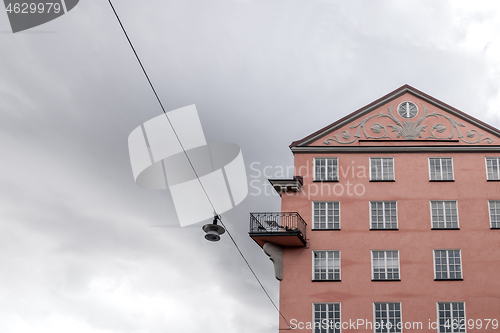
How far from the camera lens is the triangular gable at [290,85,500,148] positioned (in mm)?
31312

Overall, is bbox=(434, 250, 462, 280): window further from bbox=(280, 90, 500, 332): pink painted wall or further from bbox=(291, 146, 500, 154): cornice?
bbox=(291, 146, 500, 154): cornice

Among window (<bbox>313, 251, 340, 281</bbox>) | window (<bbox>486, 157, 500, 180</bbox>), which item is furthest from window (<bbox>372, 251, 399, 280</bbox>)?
window (<bbox>486, 157, 500, 180</bbox>)

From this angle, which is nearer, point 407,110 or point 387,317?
point 387,317

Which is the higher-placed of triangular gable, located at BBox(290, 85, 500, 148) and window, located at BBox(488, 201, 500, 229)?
triangular gable, located at BBox(290, 85, 500, 148)

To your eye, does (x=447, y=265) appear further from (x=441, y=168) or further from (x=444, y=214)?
(x=441, y=168)

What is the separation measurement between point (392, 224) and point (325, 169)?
4937mm

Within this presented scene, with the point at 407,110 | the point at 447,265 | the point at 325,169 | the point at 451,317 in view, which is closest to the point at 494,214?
the point at 447,265

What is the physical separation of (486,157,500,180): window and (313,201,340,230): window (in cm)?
869

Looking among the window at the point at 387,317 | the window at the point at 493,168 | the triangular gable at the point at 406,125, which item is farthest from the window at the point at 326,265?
the window at the point at 493,168

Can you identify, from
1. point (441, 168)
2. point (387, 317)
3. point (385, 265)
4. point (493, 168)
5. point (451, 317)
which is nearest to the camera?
point (451, 317)

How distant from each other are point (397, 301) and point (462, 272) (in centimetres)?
378

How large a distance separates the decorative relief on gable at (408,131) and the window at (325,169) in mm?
1128

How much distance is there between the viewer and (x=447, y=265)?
93.8 ft

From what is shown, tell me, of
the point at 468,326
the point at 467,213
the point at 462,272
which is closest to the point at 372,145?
the point at 467,213
